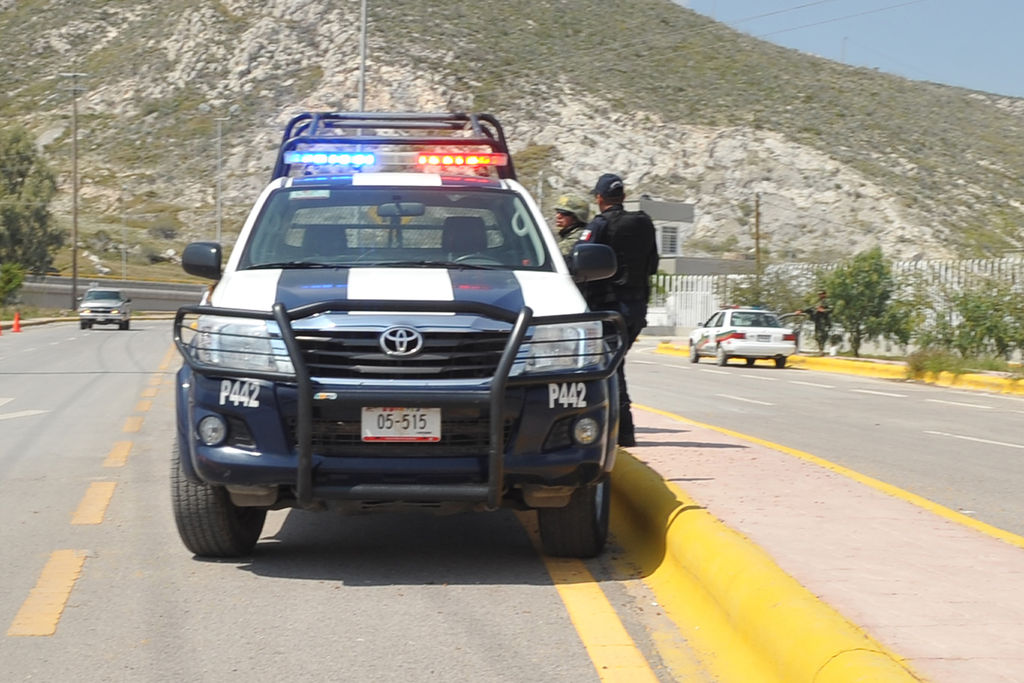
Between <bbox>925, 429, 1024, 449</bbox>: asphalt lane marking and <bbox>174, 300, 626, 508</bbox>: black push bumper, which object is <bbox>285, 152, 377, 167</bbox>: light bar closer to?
<bbox>174, 300, 626, 508</bbox>: black push bumper

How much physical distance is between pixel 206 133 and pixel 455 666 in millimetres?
94987

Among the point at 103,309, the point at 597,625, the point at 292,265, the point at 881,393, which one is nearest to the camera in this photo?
the point at 597,625

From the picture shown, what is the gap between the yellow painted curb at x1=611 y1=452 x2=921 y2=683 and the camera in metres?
4.08

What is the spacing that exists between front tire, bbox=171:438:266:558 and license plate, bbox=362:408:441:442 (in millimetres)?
895

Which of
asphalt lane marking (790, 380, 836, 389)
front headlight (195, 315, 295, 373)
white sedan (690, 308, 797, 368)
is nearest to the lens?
front headlight (195, 315, 295, 373)

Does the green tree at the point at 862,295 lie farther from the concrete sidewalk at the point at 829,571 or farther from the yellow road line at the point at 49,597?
the yellow road line at the point at 49,597

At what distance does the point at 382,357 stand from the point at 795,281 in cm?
3430

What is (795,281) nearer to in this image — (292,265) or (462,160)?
(462,160)

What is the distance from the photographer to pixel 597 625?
5.35 metres

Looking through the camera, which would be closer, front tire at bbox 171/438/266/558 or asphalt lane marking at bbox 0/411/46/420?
front tire at bbox 171/438/266/558

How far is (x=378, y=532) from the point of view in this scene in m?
7.42

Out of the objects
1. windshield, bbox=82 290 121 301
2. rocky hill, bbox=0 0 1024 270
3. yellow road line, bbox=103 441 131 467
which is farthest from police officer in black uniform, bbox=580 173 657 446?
rocky hill, bbox=0 0 1024 270

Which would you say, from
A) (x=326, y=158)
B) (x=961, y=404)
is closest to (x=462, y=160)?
(x=326, y=158)

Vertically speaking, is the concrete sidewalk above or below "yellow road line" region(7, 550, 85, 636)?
above
